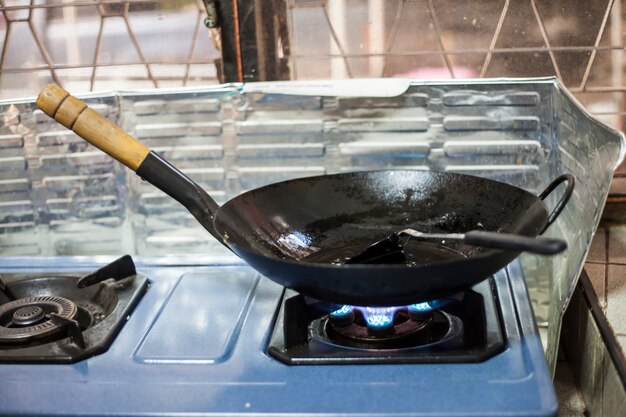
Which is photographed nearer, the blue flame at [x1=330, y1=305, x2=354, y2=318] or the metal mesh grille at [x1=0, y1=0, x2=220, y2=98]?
the blue flame at [x1=330, y1=305, x2=354, y2=318]

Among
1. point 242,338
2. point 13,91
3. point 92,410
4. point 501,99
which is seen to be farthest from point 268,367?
point 13,91

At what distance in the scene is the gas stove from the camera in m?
0.72

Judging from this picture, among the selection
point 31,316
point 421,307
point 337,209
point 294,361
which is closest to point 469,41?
point 337,209

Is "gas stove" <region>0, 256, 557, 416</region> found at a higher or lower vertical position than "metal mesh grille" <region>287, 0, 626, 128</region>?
lower

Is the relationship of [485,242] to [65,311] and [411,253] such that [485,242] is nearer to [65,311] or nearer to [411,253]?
[411,253]

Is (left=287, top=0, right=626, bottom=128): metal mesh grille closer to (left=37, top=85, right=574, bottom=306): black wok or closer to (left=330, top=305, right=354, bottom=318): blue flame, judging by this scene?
(left=37, top=85, right=574, bottom=306): black wok

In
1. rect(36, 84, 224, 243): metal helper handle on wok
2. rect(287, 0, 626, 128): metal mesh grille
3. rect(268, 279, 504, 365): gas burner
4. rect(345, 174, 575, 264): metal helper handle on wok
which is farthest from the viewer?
rect(287, 0, 626, 128): metal mesh grille

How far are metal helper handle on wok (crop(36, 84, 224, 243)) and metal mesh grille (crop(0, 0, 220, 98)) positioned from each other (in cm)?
39

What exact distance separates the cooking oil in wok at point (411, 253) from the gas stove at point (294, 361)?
0.07 meters

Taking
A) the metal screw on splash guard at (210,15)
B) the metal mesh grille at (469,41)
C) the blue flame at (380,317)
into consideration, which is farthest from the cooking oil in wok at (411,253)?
the metal screw on splash guard at (210,15)

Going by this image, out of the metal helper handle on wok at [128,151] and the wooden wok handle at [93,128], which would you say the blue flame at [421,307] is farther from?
the wooden wok handle at [93,128]

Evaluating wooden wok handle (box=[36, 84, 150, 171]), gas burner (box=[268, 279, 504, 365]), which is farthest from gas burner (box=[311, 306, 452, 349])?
wooden wok handle (box=[36, 84, 150, 171])

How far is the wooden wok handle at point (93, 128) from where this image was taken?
922mm

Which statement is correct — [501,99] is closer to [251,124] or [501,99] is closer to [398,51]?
[398,51]
